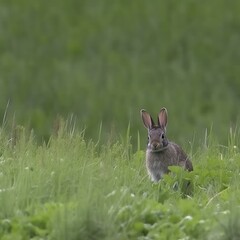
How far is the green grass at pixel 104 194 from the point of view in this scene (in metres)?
8.70

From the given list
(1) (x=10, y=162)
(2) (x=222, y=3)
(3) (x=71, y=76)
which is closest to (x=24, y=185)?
(1) (x=10, y=162)

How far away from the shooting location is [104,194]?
9.13 metres

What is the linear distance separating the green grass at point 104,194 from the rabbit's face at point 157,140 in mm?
220

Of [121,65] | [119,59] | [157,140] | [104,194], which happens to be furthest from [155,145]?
[119,59]

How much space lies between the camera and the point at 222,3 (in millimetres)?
29594

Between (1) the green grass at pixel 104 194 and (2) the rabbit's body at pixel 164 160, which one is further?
(2) the rabbit's body at pixel 164 160

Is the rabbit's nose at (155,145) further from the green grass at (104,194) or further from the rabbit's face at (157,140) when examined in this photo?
the green grass at (104,194)

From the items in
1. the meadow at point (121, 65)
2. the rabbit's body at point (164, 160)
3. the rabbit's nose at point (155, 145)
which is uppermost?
the rabbit's nose at point (155, 145)

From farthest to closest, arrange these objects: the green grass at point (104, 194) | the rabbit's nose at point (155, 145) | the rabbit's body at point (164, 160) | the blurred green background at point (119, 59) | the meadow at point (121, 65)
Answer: the blurred green background at point (119, 59)
the meadow at point (121, 65)
the rabbit's nose at point (155, 145)
the rabbit's body at point (164, 160)
the green grass at point (104, 194)

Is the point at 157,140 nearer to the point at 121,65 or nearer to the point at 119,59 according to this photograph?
the point at 121,65

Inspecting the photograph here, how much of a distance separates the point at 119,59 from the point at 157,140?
56.8 ft

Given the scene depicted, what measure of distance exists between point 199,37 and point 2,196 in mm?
19751

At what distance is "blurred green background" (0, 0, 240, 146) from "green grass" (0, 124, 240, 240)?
548 inches

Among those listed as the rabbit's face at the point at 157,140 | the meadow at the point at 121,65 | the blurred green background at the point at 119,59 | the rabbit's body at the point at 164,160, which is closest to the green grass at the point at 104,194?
the rabbit's body at the point at 164,160
